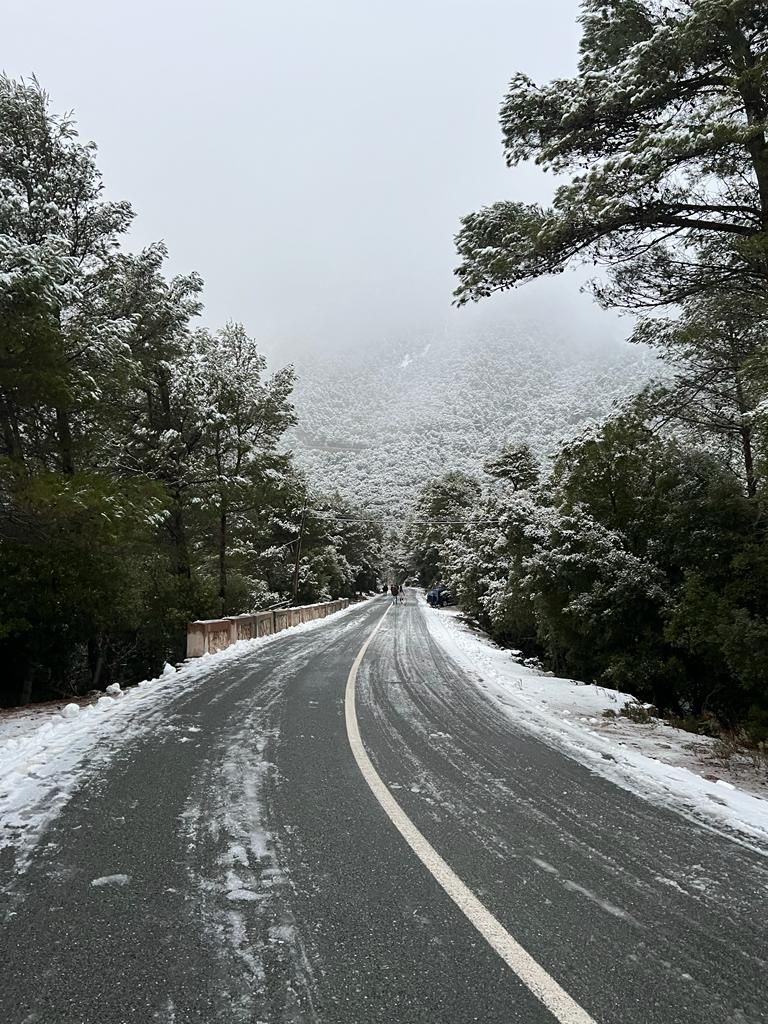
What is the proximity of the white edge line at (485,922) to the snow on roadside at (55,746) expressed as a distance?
2.43m

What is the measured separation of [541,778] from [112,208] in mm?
16761

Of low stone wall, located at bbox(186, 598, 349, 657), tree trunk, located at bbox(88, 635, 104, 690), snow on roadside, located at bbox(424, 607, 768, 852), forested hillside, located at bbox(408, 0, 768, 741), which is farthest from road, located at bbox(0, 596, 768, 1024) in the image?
tree trunk, located at bbox(88, 635, 104, 690)

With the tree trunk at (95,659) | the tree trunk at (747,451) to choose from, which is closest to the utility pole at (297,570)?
the tree trunk at (95,659)

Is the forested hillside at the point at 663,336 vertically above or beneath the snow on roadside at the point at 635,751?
above

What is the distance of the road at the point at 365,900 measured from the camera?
2363mm

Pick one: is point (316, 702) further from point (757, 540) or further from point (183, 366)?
point (183, 366)

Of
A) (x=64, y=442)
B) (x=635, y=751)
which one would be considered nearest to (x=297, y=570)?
(x=64, y=442)

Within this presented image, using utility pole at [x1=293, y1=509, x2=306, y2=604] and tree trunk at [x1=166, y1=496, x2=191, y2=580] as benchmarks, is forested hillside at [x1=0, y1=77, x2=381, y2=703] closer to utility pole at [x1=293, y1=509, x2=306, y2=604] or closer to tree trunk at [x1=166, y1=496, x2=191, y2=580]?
tree trunk at [x1=166, y1=496, x2=191, y2=580]

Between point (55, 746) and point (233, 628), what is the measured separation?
11370mm

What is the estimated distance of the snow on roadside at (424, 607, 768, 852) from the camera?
15.1 feet

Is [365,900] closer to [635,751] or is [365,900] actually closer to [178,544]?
[635,751]

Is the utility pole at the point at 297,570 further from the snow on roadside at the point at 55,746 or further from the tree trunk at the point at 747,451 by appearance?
the tree trunk at the point at 747,451

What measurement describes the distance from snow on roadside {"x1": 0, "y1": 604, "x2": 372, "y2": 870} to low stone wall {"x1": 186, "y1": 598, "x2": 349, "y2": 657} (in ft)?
13.7

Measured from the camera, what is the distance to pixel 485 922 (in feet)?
9.52
